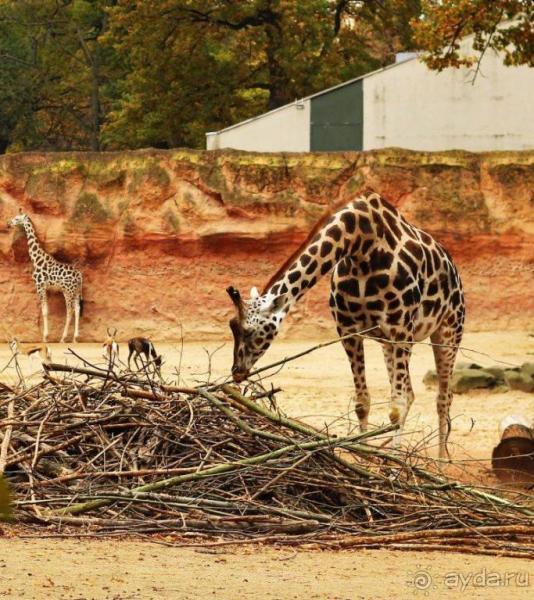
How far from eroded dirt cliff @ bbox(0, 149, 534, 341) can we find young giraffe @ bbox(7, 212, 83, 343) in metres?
0.25

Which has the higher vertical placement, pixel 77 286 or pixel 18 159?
pixel 18 159

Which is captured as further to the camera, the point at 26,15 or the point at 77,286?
the point at 26,15

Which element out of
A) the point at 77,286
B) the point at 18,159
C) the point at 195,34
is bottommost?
the point at 77,286

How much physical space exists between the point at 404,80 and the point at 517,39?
10.9 m

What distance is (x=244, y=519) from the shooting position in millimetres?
6828

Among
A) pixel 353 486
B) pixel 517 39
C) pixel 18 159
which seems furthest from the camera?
pixel 18 159

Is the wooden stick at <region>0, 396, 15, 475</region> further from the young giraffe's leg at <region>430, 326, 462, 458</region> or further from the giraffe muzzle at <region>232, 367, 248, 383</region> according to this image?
the young giraffe's leg at <region>430, 326, 462, 458</region>

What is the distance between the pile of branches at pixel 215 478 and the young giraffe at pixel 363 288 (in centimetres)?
217

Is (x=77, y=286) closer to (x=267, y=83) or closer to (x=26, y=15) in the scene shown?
(x=267, y=83)

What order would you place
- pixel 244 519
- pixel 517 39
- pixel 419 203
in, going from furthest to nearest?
pixel 419 203 < pixel 517 39 < pixel 244 519

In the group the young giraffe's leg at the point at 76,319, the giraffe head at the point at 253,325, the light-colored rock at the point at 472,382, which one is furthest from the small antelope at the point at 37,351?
the light-colored rock at the point at 472,382

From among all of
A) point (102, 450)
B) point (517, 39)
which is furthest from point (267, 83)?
point (102, 450)

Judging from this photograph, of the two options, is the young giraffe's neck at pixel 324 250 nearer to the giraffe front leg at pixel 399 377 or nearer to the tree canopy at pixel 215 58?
the giraffe front leg at pixel 399 377

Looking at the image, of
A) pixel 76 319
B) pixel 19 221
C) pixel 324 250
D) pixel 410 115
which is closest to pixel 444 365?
pixel 324 250
